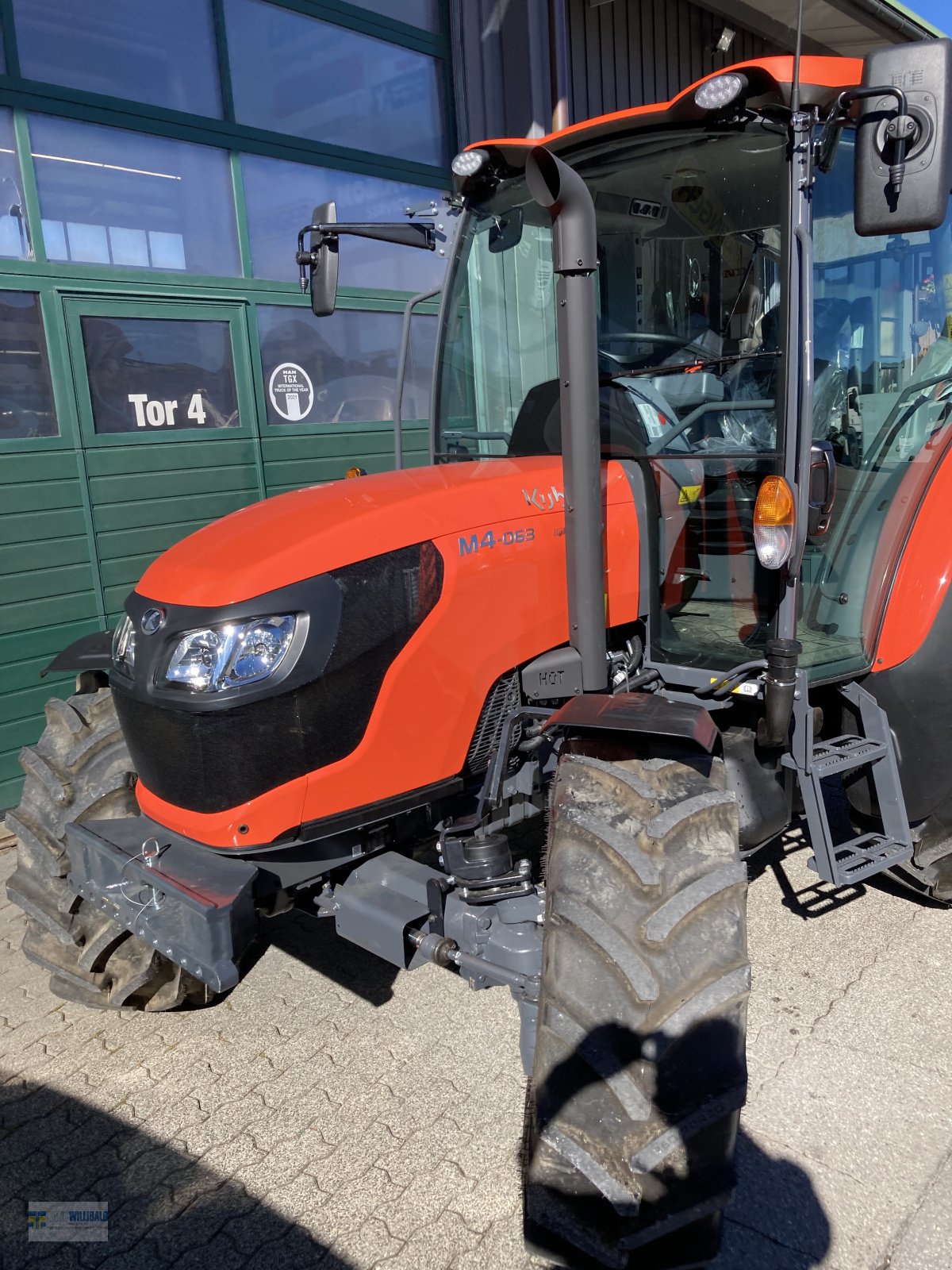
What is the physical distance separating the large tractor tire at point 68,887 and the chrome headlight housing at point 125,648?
44 cm

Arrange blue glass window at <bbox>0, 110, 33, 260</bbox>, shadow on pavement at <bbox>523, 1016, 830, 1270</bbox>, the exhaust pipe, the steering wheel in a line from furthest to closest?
blue glass window at <bbox>0, 110, 33, 260</bbox>
the steering wheel
the exhaust pipe
shadow on pavement at <bbox>523, 1016, 830, 1270</bbox>

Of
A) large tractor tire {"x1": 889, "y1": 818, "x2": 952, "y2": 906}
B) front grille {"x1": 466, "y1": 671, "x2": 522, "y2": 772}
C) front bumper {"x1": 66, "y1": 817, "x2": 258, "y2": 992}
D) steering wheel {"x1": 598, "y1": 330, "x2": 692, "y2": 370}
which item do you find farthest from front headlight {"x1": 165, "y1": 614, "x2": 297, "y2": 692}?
large tractor tire {"x1": 889, "y1": 818, "x2": 952, "y2": 906}

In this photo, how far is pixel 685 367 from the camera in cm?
280

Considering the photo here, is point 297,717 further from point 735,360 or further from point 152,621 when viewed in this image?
point 735,360

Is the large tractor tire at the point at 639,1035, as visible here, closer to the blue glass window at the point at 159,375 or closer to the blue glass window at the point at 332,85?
the blue glass window at the point at 159,375

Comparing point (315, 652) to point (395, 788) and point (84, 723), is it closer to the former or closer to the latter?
point (395, 788)

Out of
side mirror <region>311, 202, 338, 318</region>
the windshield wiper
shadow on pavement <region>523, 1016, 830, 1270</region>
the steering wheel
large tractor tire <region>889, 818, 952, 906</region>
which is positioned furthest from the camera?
side mirror <region>311, 202, 338, 318</region>

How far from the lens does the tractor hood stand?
218 centimetres

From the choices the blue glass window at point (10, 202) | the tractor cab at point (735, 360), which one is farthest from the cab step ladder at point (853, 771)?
the blue glass window at point (10, 202)

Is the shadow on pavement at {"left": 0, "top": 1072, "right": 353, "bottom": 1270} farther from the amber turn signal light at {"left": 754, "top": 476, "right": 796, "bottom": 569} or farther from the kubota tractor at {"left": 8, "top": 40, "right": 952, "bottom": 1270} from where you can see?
the amber turn signal light at {"left": 754, "top": 476, "right": 796, "bottom": 569}

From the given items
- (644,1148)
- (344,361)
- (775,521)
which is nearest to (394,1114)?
(644,1148)

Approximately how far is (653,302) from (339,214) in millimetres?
3876

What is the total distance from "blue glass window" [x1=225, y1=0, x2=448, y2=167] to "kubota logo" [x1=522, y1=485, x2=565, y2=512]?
13.2ft

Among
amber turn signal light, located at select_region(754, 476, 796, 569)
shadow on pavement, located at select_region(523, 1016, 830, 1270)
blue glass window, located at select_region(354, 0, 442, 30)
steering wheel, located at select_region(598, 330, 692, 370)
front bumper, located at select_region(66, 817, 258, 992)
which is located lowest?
shadow on pavement, located at select_region(523, 1016, 830, 1270)
